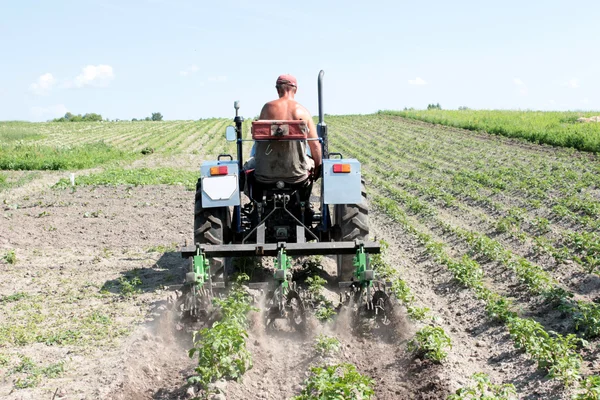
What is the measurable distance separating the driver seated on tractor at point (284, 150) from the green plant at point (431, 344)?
2.35 meters

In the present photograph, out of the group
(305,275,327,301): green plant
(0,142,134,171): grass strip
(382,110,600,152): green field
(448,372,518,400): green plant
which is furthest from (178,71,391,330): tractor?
(0,142,134,171): grass strip

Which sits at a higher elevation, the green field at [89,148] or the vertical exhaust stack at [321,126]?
the vertical exhaust stack at [321,126]

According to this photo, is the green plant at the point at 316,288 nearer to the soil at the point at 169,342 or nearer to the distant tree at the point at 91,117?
the soil at the point at 169,342

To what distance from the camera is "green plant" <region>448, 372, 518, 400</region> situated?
177 inches

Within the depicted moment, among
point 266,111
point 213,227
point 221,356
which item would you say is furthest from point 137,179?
point 221,356

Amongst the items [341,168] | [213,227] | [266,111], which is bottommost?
[213,227]

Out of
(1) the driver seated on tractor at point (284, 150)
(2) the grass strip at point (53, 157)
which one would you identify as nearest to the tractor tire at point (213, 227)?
(1) the driver seated on tractor at point (284, 150)

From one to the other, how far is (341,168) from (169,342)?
2683mm

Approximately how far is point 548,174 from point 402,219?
6.68 m

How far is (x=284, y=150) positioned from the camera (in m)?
7.12

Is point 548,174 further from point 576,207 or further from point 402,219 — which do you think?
point 402,219

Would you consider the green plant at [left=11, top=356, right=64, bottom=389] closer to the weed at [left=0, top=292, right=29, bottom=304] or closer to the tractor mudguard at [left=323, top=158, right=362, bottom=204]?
the weed at [left=0, top=292, right=29, bottom=304]

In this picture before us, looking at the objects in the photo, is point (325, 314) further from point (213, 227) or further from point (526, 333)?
point (526, 333)

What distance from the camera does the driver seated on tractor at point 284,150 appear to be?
23.4 feet
